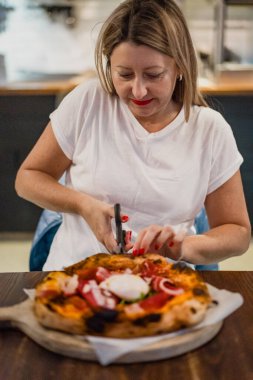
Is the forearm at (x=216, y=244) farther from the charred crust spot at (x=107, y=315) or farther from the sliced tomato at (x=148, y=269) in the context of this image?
the charred crust spot at (x=107, y=315)

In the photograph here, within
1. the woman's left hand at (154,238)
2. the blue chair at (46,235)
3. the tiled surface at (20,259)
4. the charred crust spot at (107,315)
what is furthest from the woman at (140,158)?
the tiled surface at (20,259)


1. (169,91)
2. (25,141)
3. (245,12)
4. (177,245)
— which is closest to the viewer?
(177,245)

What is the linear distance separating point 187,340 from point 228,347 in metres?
0.09

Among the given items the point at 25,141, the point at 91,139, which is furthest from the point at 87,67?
the point at 91,139

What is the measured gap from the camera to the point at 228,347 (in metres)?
1.06

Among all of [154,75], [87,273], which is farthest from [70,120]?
[87,273]

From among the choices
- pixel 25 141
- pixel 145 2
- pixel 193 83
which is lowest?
pixel 25 141

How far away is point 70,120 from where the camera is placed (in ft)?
5.76

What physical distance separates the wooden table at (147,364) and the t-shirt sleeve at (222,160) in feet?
2.11

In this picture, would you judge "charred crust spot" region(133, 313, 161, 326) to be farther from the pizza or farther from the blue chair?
the blue chair

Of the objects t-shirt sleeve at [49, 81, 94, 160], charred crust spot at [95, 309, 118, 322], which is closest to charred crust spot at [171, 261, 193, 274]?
charred crust spot at [95, 309, 118, 322]

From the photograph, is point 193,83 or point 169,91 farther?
point 193,83

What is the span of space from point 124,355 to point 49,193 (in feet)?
2.56

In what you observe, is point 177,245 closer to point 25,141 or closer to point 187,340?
point 187,340
